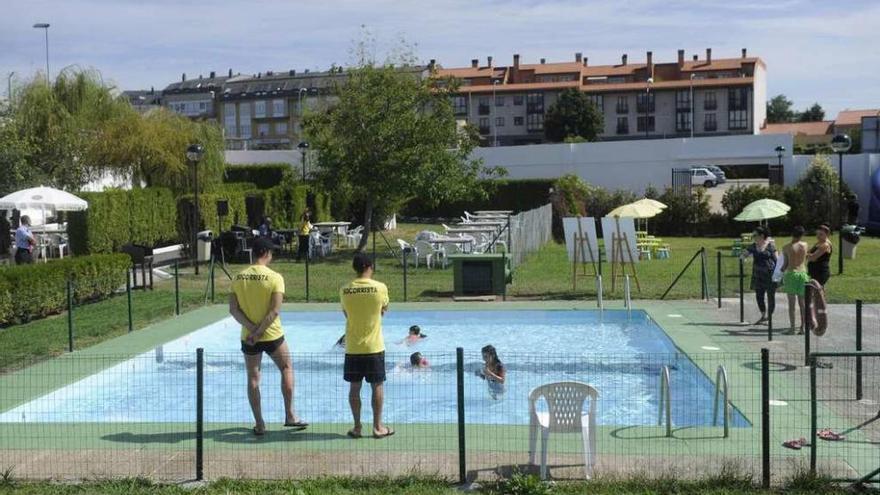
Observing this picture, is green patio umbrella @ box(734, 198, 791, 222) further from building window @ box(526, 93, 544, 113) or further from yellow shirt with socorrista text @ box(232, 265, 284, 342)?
building window @ box(526, 93, 544, 113)

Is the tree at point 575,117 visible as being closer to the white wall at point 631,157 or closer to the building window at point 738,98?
the building window at point 738,98

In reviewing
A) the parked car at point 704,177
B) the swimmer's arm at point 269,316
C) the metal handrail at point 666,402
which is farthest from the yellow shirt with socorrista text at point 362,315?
the parked car at point 704,177

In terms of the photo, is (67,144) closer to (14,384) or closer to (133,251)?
(133,251)

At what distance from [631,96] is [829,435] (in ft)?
328

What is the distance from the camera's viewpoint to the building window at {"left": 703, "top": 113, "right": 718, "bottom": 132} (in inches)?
4131

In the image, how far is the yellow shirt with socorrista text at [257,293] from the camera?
9508mm

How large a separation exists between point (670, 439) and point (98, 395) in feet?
24.2

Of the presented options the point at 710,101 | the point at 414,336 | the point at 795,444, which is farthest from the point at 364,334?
the point at 710,101

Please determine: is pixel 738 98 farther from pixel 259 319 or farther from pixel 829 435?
pixel 259 319

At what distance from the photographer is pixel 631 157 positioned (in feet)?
161

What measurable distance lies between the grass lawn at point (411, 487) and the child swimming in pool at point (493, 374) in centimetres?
409

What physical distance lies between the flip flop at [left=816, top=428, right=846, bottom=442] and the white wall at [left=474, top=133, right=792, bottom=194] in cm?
4047

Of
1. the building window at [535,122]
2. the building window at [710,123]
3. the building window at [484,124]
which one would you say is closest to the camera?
the building window at [710,123]

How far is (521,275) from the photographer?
2508 centimetres
